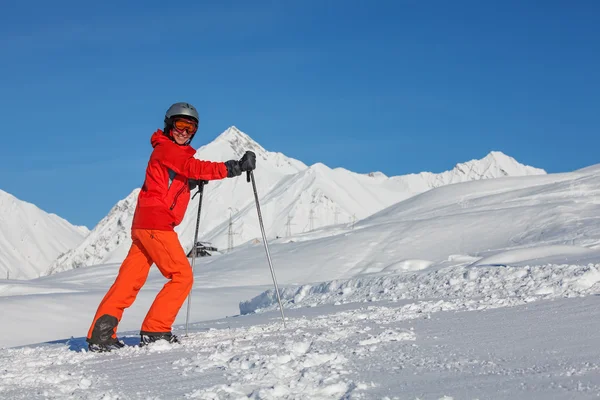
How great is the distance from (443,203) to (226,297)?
26.1 metres

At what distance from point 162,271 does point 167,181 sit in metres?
0.78

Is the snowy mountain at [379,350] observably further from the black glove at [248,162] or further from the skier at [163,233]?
the black glove at [248,162]

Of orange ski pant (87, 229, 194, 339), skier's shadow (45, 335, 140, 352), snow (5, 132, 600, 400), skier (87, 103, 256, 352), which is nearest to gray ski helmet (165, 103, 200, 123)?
skier (87, 103, 256, 352)

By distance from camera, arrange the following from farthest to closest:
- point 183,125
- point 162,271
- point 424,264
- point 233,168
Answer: point 424,264 → point 183,125 → point 162,271 → point 233,168

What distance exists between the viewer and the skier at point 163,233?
Result: 5941mm

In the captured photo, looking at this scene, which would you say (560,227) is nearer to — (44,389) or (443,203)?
(443,203)

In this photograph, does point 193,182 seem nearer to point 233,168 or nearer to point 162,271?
point 233,168

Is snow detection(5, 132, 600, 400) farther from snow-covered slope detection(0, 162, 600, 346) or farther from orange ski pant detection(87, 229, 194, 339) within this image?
orange ski pant detection(87, 229, 194, 339)

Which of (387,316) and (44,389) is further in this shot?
(387,316)

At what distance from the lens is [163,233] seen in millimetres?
6027

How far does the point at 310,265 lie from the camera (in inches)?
1212

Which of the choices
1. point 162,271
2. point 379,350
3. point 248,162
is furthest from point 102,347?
point 379,350

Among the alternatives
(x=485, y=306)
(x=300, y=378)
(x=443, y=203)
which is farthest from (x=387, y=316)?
(x=443, y=203)

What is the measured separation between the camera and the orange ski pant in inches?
236
